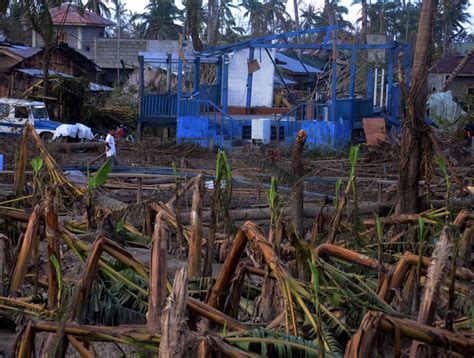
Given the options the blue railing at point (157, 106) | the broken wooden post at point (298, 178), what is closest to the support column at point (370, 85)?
the blue railing at point (157, 106)

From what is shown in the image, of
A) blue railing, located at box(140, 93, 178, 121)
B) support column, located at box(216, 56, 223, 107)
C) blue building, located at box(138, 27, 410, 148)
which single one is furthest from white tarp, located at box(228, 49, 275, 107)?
blue railing, located at box(140, 93, 178, 121)

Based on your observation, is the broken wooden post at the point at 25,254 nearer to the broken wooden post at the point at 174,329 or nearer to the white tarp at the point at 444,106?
the broken wooden post at the point at 174,329

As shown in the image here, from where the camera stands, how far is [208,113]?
28047 mm

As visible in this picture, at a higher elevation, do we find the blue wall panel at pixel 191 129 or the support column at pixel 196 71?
the support column at pixel 196 71

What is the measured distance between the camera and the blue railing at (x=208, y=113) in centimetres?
2727

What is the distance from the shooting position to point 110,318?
16.7 feet

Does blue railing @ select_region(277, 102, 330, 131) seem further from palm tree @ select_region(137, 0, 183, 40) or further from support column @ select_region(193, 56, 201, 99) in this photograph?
palm tree @ select_region(137, 0, 183, 40)

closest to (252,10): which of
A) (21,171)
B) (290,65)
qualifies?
(290,65)

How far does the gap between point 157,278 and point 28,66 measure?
3674 centimetres

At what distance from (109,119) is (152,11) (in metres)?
46.0

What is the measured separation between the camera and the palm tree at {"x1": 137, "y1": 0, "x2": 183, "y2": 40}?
7706 centimetres

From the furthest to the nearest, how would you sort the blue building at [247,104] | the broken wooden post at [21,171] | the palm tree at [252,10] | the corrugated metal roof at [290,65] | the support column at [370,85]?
1. the palm tree at [252,10]
2. the corrugated metal roof at [290,65]
3. the support column at [370,85]
4. the blue building at [247,104]
5. the broken wooden post at [21,171]

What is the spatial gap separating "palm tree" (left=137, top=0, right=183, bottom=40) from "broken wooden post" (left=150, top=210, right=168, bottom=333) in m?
73.8

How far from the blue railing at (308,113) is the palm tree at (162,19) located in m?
50.2
